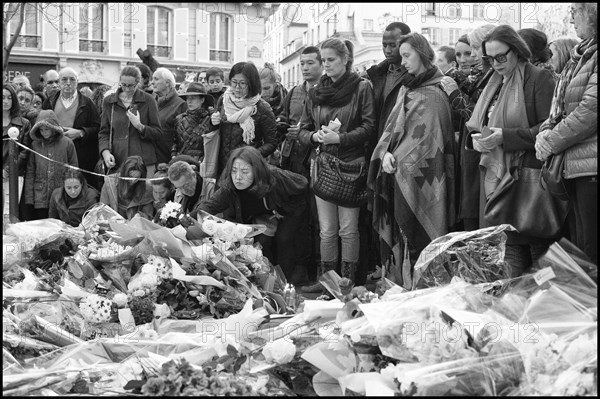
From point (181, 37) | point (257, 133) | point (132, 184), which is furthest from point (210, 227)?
point (181, 37)

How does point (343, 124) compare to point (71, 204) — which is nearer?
point (343, 124)

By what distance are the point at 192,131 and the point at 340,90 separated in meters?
1.64

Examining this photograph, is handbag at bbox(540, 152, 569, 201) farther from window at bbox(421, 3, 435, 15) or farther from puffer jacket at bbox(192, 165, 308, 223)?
window at bbox(421, 3, 435, 15)

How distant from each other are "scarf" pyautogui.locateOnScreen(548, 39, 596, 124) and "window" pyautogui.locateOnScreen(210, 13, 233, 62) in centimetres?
1202

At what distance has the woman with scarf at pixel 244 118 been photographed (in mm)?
6848

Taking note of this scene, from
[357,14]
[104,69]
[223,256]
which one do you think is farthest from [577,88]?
[104,69]

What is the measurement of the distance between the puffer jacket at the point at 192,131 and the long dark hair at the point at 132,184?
0.33 meters

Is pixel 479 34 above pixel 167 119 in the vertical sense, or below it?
above

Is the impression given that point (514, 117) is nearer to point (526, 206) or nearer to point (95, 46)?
point (526, 206)

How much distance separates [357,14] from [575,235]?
4.12 m

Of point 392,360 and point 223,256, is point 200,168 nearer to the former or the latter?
point 223,256

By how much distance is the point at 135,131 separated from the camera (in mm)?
7980

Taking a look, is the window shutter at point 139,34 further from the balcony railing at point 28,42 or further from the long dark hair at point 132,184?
the long dark hair at point 132,184

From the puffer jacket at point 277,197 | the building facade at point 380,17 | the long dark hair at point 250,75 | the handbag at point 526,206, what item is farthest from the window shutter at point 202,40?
the handbag at point 526,206
